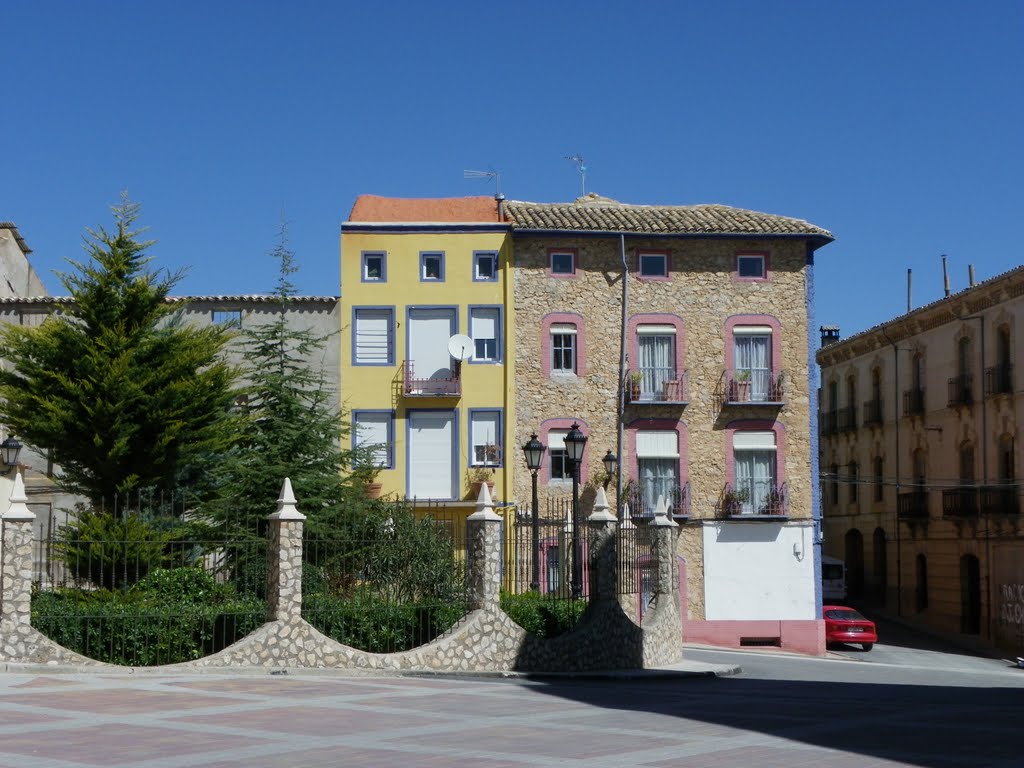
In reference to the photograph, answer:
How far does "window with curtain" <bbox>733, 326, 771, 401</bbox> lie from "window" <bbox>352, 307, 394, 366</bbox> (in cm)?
1011

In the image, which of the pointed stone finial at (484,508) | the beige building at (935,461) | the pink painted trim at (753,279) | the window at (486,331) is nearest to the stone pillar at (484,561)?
the pointed stone finial at (484,508)

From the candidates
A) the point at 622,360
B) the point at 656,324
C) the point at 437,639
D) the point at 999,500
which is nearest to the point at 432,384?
the point at 622,360

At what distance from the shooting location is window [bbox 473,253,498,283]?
3912 centimetres

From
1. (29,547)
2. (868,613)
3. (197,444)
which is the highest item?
(197,444)

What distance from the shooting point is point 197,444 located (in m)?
26.1

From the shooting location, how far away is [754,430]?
3978cm

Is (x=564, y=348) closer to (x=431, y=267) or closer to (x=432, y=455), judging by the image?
(x=431, y=267)

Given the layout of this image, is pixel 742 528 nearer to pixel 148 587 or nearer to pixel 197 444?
pixel 197 444

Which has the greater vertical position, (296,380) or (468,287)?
(468,287)

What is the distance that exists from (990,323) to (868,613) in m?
13.2

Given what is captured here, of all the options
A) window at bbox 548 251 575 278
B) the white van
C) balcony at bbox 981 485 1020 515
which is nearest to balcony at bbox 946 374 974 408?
balcony at bbox 981 485 1020 515

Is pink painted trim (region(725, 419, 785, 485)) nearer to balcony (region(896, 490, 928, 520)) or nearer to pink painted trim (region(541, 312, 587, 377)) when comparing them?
pink painted trim (region(541, 312, 587, 377))

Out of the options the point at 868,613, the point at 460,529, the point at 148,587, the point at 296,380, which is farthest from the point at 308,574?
the point at 868,613

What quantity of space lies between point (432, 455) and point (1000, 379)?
18.6 m
